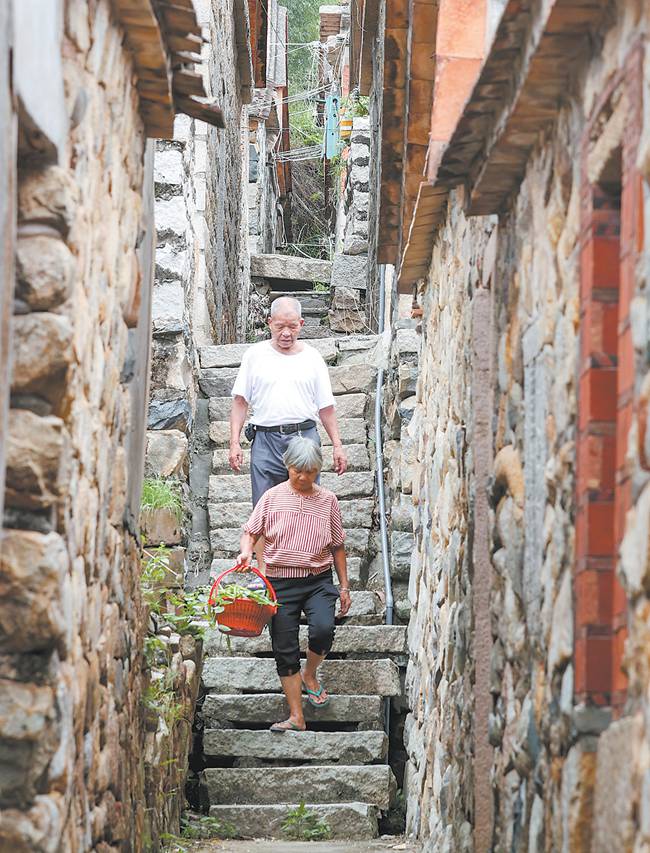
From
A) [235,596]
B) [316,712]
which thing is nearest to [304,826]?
[316,712]

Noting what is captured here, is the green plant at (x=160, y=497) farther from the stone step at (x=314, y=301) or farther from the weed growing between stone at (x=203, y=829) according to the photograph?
the stone step at (x=314, y=301)

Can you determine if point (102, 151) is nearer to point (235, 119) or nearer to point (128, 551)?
point (128, 551)

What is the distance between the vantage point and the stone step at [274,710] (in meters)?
6.93

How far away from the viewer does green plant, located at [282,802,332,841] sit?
615cm

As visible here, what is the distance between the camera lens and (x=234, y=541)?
836 centimetres

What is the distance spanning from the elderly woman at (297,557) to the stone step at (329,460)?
6.89 ft

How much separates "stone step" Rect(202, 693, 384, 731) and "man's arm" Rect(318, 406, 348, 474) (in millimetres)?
1245

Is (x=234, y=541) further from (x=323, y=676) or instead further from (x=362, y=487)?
(x=323, y=676)

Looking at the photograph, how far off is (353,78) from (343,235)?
2419mm

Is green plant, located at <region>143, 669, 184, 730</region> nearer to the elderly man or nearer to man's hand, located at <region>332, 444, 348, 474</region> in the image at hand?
the elderly man

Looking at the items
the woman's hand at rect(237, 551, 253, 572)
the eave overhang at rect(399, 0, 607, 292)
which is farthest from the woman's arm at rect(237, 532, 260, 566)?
the eave overhang at rect(399, 0, 607, 292)

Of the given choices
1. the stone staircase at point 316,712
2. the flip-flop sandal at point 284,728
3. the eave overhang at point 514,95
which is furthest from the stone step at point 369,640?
the eave overhang at point 514,95

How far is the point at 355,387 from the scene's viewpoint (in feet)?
31.3

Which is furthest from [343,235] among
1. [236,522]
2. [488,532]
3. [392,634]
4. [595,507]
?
[595,507]
